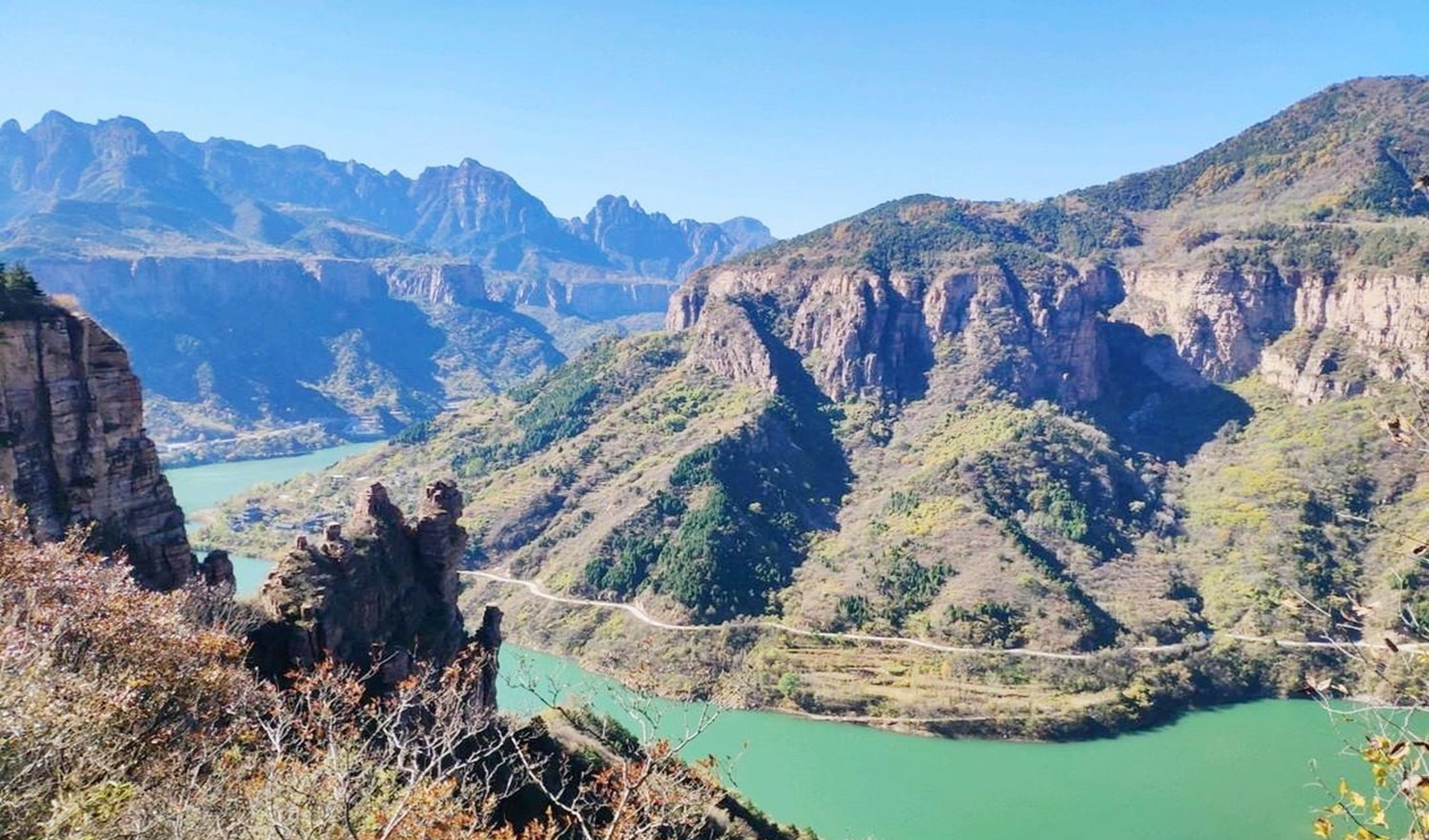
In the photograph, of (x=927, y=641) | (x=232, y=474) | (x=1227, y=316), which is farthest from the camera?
(x=232, y=474)

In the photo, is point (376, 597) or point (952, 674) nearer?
point (376, 597)

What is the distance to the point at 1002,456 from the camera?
88.4 metres

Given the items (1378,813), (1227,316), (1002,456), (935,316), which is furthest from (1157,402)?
(1378,813)

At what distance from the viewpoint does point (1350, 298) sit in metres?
94.1

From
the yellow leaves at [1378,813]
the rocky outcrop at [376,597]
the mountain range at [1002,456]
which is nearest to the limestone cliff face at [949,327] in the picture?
the mountain range at [1002,456]

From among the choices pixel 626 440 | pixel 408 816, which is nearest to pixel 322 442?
pixel 626 440

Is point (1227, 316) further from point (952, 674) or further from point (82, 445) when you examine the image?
point (82, 445)

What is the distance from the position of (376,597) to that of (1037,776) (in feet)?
125

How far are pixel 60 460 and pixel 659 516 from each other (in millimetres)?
57467

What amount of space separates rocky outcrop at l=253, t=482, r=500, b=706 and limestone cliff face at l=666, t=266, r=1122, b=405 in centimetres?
7823

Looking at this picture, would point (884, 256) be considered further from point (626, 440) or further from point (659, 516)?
point (659, 516)

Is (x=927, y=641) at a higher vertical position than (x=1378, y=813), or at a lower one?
lower

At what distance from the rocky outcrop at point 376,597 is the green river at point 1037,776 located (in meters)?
9.35

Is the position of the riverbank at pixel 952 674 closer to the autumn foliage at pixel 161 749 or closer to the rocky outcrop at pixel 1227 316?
the autumn foliage at pixel 161 749
